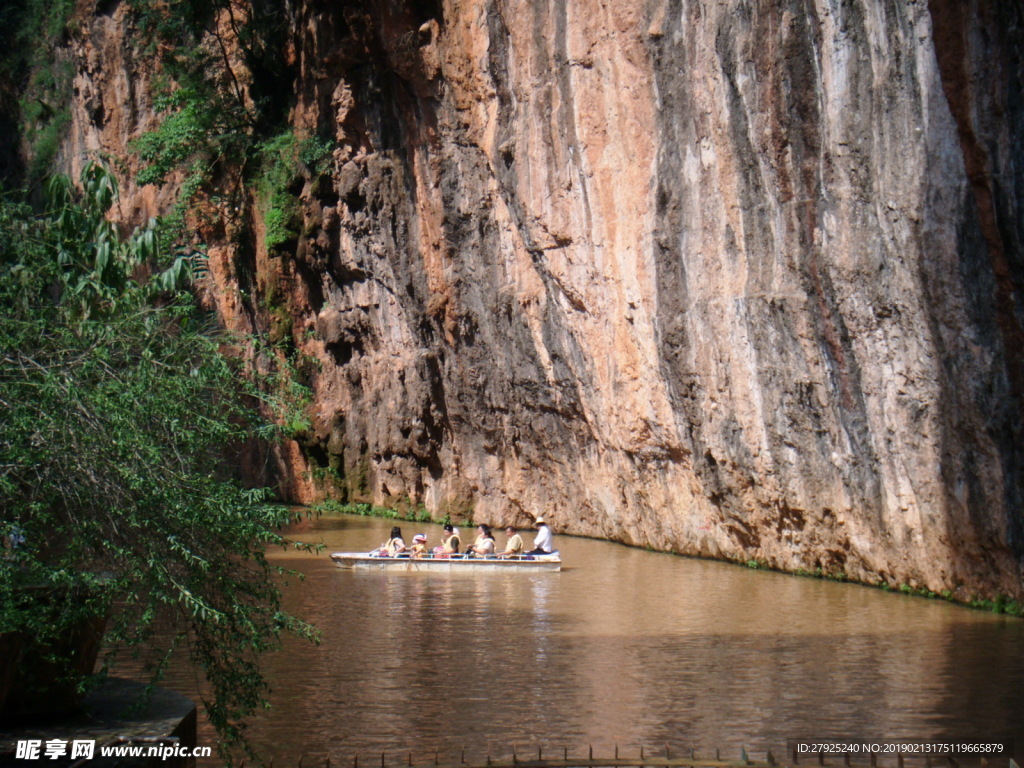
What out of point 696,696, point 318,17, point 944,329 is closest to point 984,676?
point 696,696

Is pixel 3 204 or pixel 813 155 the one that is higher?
pixel 813 155

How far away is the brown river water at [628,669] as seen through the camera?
24.8 feet

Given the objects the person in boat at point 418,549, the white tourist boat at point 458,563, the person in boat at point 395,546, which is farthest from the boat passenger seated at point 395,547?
the white tourist boat at point 458,563

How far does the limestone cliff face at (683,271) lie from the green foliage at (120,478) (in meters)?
8.62

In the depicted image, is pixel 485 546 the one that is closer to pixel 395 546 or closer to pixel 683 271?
pixel 395 546

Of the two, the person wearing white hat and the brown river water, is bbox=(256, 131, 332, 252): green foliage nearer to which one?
the person wearing white hat

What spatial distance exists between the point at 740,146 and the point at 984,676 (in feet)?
26.5

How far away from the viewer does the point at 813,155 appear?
13875 mm

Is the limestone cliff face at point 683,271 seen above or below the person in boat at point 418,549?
above

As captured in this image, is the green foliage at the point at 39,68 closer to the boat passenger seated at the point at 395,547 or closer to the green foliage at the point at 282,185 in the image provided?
the green foliage at the point at 282,185

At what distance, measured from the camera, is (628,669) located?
966cm

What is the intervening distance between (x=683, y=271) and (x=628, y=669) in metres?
7.88

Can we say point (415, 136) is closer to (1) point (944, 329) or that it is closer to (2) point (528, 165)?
(2) point (528, 165)

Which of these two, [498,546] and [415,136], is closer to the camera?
[498,546]
